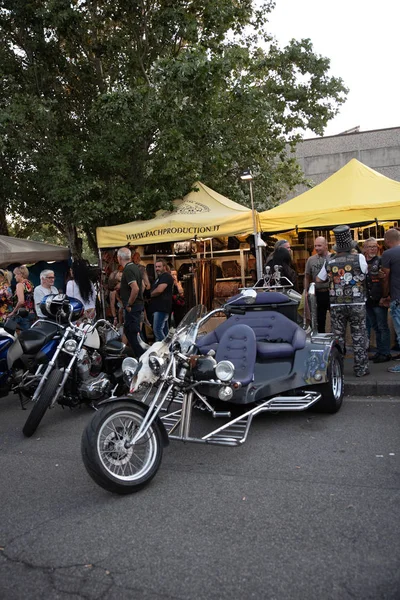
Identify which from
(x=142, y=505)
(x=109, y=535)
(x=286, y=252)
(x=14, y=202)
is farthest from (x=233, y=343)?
(x=14, y=202)

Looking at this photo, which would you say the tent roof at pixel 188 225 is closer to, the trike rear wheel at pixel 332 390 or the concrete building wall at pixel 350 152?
the trike rear wheel at pixel 332 390

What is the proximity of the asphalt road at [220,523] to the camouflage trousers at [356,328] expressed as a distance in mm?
1930

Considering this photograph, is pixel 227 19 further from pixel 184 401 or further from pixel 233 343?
pixel 184 401

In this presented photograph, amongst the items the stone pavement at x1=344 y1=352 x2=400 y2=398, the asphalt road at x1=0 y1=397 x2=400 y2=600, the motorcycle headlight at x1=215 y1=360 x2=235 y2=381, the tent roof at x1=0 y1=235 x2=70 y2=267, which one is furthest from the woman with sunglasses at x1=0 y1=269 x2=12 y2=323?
the motorcycle headlight at x1=215 y1=360 x2=235 y2=381

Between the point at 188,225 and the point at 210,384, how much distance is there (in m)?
6.14

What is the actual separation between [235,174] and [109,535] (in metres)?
13.8

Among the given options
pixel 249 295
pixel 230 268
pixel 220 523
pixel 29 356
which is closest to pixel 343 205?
pixel 230 268

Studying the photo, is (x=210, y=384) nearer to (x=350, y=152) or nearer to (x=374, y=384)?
(x=374, y=384)

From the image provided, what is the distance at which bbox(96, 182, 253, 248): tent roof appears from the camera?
10094 mm

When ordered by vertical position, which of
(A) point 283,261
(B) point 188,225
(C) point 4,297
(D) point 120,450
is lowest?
(D) point 120,450

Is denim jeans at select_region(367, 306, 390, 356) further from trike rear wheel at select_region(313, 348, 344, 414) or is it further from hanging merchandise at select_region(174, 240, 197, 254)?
hanging merchandise at select_region(174, 240, 197, 254)

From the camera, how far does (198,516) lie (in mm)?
3549

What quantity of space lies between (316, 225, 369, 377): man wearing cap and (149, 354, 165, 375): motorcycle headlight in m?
3.58

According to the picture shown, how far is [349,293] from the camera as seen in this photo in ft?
23.3
